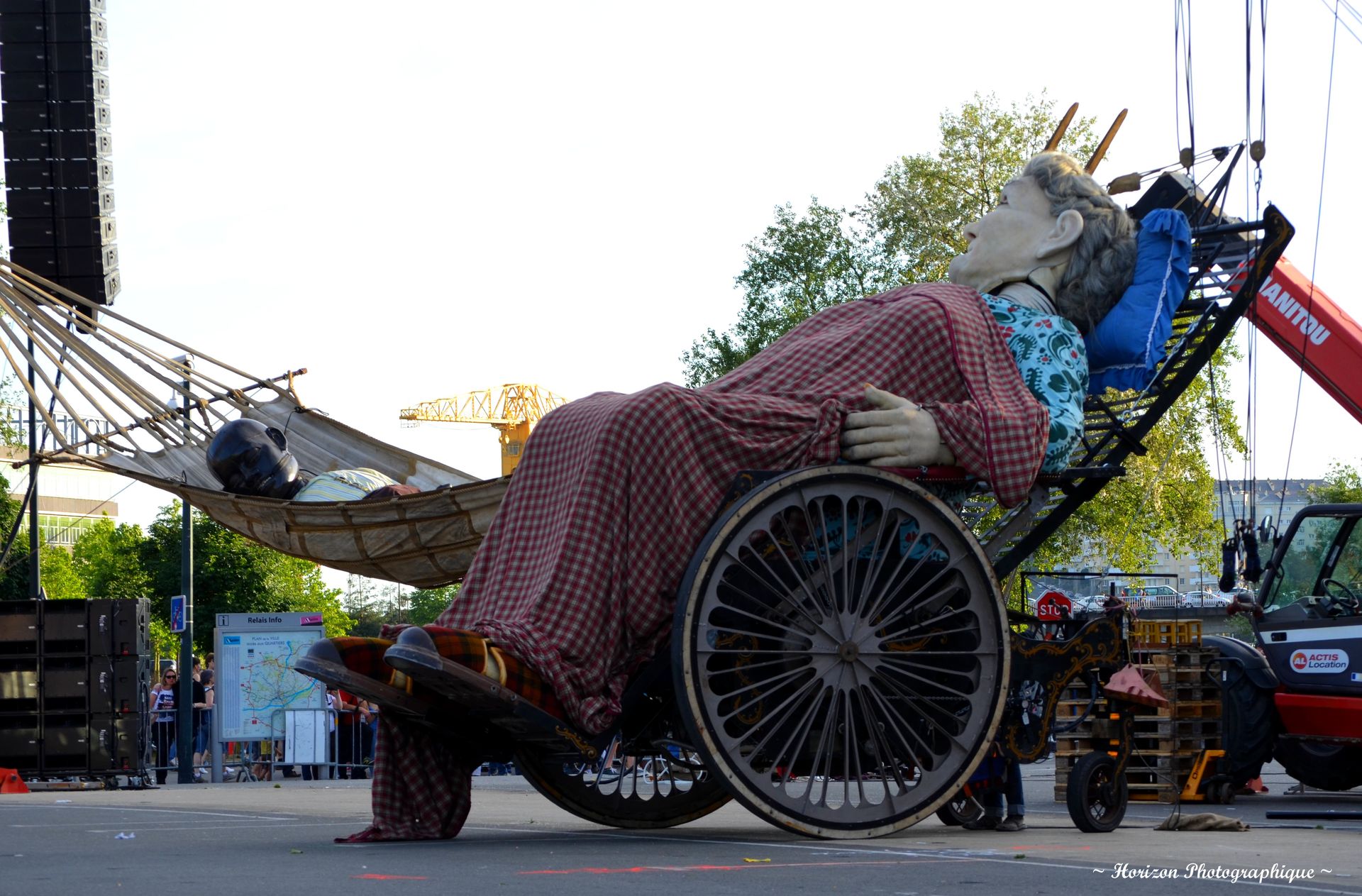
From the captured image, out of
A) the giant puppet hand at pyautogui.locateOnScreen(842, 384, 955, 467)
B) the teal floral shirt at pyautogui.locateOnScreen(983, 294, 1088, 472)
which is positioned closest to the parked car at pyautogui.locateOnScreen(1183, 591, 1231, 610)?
the teal floral shirt at pyautogui.locateOnScreen(983, 294, 1088, 472)

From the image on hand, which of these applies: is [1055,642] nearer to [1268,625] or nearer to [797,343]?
[797,343]

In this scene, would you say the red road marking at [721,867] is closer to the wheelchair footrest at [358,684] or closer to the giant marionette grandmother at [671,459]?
the giant marionette grandmother at [671,459]

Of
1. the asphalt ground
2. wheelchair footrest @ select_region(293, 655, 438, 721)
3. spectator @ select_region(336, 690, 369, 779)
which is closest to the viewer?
the asphalt ground

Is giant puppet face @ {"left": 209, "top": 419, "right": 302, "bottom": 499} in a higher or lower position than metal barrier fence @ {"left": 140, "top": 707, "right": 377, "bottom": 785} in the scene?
higher

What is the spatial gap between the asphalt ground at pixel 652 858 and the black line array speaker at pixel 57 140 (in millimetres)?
12069

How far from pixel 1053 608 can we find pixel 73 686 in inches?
495

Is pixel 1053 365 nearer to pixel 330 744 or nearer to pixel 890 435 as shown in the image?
pixel 890 435

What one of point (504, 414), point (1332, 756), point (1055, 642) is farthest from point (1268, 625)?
point (504, 414)

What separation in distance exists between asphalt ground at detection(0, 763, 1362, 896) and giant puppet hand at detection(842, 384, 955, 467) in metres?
1.41

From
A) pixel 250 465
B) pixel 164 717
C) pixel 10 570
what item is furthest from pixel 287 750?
pixel 10 570

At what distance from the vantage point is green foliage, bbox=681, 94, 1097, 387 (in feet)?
100.0

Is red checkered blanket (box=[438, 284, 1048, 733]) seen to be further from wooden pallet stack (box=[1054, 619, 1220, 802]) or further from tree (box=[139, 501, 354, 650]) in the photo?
tree (box=[139, 501, 354, 650])

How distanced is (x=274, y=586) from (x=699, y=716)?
56.1 meters

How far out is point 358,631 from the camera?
315 ft
